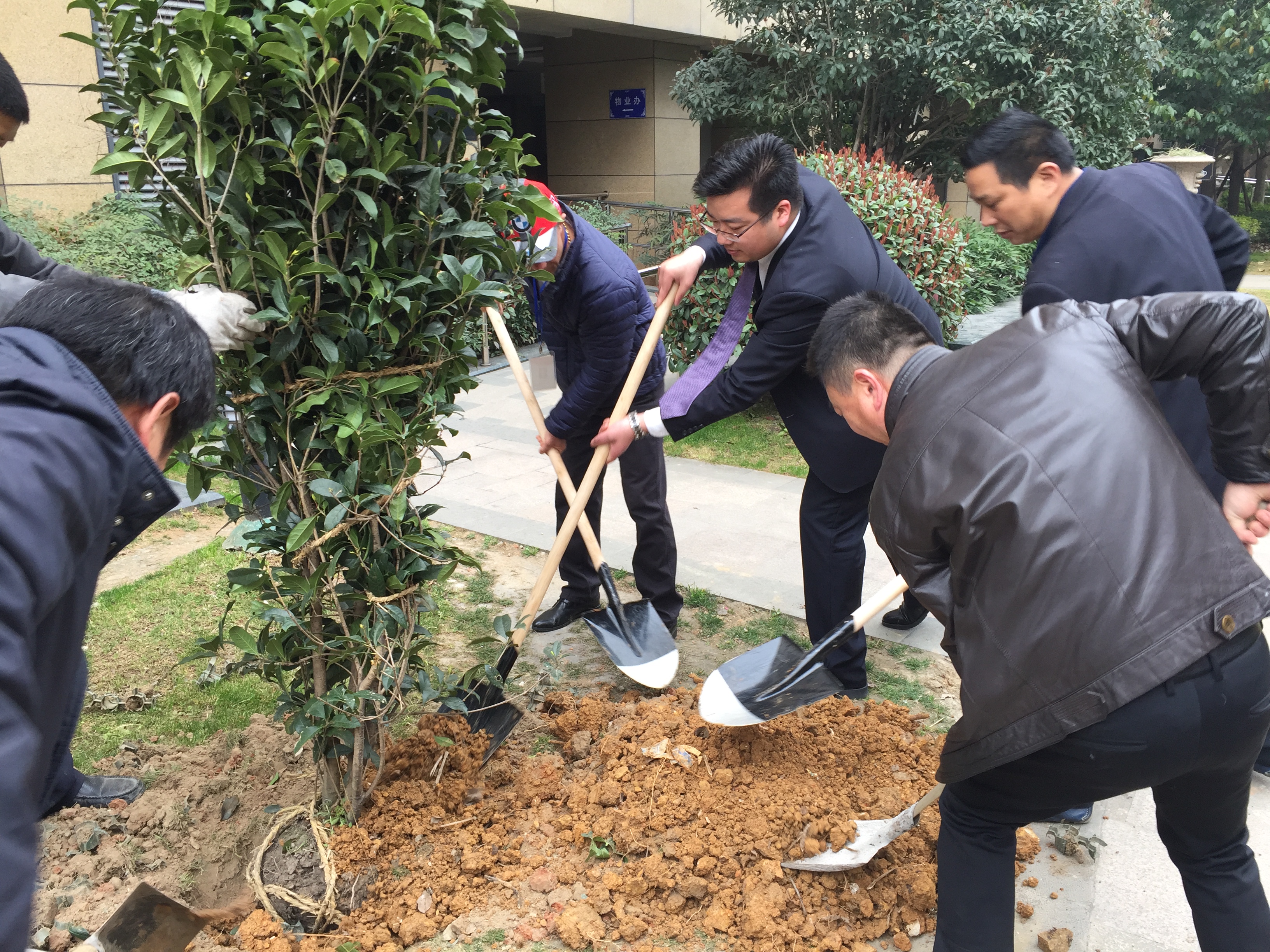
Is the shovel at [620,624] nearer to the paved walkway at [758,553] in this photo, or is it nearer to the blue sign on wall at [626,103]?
the paved walkway at [758,553]

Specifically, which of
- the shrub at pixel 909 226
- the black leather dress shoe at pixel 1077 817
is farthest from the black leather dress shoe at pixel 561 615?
the shrub at pixel 909 226

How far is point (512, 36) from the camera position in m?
2.28

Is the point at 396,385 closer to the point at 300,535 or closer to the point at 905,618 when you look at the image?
the point at 300,535

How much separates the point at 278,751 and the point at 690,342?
449 centimetres

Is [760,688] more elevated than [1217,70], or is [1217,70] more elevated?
[1217,70]

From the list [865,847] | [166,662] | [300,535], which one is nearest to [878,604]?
[865,847]

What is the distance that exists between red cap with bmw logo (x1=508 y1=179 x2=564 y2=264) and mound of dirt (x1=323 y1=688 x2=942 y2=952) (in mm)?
1521

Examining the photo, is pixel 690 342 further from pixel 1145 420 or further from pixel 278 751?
pixel 1145 420

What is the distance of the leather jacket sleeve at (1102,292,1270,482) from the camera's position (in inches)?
71.3

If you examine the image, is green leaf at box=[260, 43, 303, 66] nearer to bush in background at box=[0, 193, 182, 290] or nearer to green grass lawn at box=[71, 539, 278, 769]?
green grass lawn at box=[71, 539, 278, 769]

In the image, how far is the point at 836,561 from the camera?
129 inches

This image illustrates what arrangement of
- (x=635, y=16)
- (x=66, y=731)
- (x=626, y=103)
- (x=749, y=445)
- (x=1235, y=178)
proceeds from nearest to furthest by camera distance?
1. (x=66, y=731)
2. (x=749, y=445)
3. (x=635, y=16)
4. (x=626, y=103)
5. (x=1235, y=178)

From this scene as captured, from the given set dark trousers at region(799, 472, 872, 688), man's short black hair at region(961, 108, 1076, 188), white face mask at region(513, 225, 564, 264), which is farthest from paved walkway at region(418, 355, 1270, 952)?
man's short black hair at region(961, 108, 1076, 188)

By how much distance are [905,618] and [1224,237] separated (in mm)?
1869
